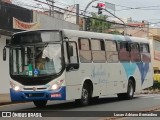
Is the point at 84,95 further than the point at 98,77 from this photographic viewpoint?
No

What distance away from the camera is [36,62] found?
17250mm

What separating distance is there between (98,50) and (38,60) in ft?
11.6

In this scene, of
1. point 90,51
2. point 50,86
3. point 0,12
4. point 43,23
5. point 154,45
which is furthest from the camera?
point 154,45

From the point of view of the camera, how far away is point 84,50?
18.7 metres

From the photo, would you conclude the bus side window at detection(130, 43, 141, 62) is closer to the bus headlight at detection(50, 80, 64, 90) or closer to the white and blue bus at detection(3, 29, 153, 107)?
the white and blue bus at detection(3, 29, 153, 107)

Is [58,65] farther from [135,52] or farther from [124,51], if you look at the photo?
[135,52]

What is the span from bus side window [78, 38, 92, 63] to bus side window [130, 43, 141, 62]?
15.5 ft

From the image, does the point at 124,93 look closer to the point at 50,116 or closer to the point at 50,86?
the point at 50,86

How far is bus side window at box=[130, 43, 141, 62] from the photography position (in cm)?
2345

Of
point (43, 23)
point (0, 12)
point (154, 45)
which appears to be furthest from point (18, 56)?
point (154, 45)

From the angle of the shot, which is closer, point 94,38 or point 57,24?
point 94,38

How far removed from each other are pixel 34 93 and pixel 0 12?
10.6m

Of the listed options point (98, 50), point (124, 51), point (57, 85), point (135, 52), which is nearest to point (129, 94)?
point (135, 52)

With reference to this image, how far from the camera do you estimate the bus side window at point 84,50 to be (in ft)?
60.7
